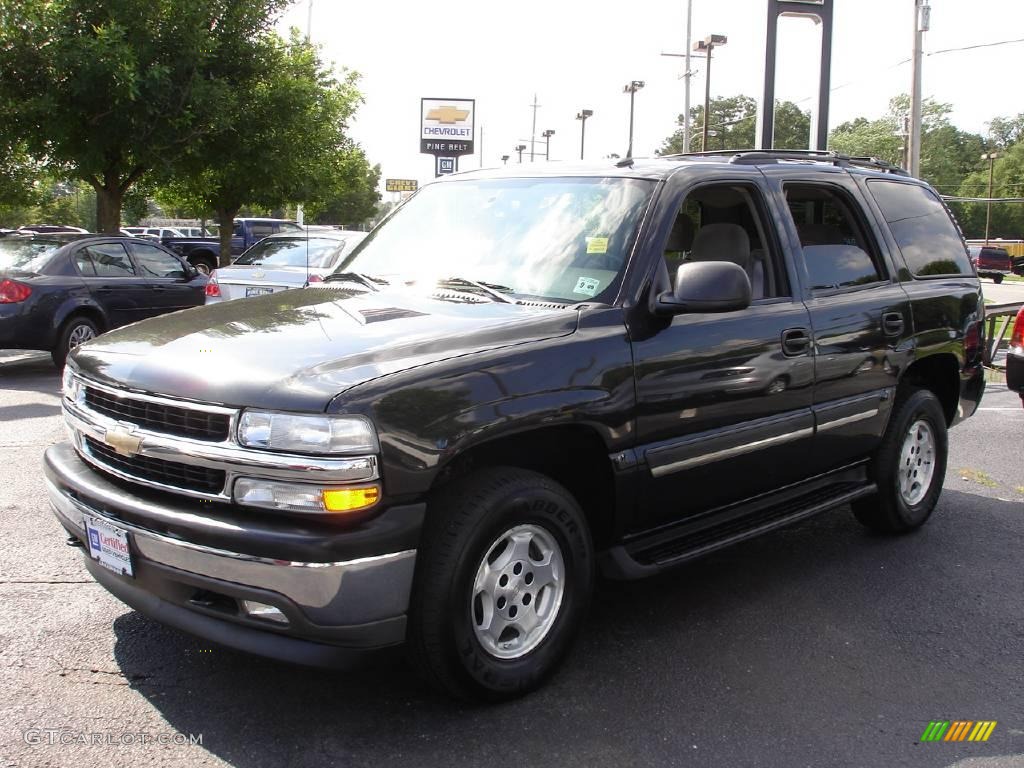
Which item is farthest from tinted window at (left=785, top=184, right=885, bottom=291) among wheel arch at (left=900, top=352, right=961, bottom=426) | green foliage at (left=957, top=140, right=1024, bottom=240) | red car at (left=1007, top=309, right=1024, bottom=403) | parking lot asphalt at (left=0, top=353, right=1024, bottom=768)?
green foliage at (left=957, top=140, right=1024, bottom=240)

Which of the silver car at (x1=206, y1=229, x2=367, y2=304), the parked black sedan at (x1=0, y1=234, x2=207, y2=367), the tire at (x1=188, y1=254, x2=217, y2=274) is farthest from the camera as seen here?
the tire at (x1=188, y1=254, x2=217, y2=274)

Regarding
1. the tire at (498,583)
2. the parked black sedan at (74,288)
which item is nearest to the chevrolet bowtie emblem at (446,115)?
the parked black sedan at (74,288)

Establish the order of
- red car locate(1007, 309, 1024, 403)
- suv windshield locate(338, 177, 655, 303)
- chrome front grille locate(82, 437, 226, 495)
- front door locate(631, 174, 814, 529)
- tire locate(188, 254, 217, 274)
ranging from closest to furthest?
chrome front grille locate(82, 437, 226, 495), front door locate(631, 174, 814, 529), suv windshield locate(338, 177, 655, 303), red car locate(1007, 309, 1024, 403), tire locate(188, 254, 217, 274)

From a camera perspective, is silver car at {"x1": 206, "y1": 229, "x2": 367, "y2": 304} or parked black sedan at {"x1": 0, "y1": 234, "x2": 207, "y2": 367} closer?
parked black sedan at {"x1": 0, "y1": 234, "x2": 207, "y2": 367}

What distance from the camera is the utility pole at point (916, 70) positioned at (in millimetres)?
20953

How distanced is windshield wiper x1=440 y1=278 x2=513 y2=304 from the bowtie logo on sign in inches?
603

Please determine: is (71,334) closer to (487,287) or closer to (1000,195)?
(487,287)

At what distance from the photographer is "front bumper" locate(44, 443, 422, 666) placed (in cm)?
289

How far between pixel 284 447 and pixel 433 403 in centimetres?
48

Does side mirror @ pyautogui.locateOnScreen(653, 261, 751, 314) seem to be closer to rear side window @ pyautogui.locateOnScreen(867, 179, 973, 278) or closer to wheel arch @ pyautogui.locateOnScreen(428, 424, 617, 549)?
wheel arch @ pyautogui.locateOnScreen(428, 424, 617, 549)

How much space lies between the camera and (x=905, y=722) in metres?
3.45

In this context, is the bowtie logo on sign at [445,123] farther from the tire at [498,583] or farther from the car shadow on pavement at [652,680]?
the tire at [498,583]

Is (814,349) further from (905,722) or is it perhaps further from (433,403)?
(433,403)

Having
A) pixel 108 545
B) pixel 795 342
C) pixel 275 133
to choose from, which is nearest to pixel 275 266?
pixel 275 133
